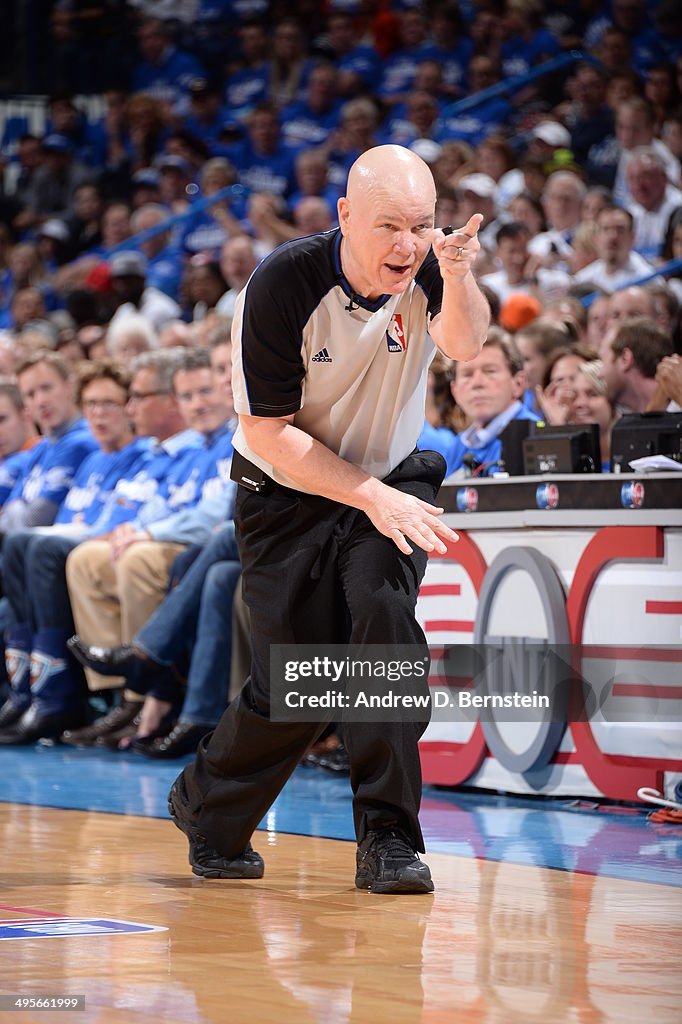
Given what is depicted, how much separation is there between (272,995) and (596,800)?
3.08 m

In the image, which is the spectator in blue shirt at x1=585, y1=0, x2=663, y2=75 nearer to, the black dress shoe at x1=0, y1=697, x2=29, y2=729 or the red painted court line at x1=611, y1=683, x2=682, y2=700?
the black dress shoe at x1=0, y1=697, x2=29, y2=729

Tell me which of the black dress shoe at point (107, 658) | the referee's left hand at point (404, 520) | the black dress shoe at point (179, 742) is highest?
the referee's left hand at point (404, 520)

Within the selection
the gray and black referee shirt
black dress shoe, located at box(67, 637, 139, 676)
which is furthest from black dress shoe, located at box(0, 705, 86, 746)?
the gray and black referee shirt

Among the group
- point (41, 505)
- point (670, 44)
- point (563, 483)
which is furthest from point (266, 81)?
point (563, 483)

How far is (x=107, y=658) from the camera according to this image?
7684mm

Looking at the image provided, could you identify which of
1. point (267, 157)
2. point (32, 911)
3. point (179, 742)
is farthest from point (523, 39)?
point (32, 911)

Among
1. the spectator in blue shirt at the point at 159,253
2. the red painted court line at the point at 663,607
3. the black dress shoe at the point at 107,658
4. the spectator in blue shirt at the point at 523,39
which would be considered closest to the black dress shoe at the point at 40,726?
the black dress shoe at the point at 107,658

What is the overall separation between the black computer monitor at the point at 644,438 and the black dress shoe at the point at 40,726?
3404mm

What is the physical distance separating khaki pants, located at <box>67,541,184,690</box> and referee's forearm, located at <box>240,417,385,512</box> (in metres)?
3.78

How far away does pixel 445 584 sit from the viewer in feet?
20.5

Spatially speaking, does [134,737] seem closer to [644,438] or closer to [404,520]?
[644,438]

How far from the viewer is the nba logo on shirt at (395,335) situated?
13.6 ft

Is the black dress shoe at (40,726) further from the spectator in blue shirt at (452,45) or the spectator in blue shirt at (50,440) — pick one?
the spectator in blue shirt at (452,45)

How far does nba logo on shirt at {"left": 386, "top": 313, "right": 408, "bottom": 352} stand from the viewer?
4.14 metres
